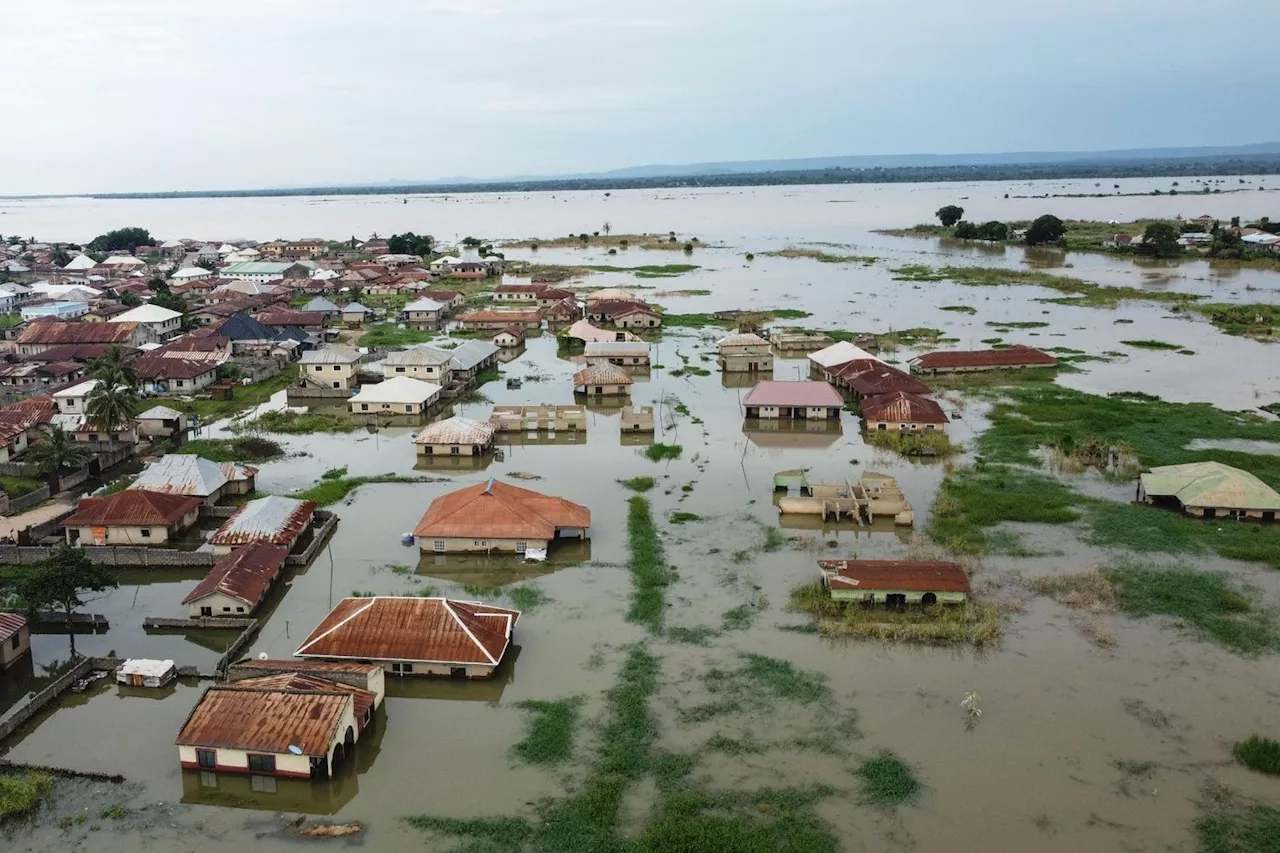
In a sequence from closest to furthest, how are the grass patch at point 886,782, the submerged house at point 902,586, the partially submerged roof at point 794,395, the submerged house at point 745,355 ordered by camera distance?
the grass patch at point 886,782 < the submerged house at point 902,586 < the partially submerged roof at point 794,395 < the submerged house at point 745,355

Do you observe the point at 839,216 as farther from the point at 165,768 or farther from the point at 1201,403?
the point at 165,768

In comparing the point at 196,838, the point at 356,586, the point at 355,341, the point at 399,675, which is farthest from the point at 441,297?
the point at 196,838

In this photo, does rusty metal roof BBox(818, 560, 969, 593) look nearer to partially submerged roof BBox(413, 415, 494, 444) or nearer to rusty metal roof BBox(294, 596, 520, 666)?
rusty metal roof BBox(294, 596, 520, 666)

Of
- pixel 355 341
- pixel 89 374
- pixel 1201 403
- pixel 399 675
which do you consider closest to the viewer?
pixel 399 675

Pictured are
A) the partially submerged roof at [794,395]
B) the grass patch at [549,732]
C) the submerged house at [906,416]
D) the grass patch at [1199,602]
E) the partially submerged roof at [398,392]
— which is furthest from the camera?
the partially submerged roof at [398,392]

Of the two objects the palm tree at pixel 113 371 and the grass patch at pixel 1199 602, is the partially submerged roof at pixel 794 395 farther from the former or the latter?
the palm tree at pixel 113 371

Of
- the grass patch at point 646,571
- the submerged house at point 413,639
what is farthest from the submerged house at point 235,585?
the grass patch at point 646,571

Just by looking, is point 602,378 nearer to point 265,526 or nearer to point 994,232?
point 265,526
